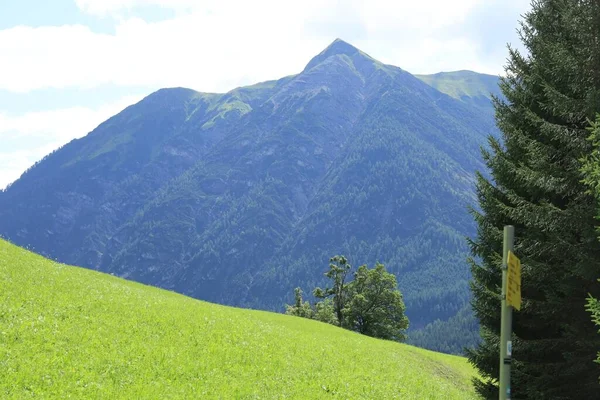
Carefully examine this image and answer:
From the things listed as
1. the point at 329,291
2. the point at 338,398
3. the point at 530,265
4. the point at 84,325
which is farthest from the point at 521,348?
the point at 329,291

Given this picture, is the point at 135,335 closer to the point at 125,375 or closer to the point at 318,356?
the point at 125,375

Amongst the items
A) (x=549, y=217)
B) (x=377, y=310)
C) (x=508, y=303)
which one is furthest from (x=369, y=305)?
A: (x=508, y=303)

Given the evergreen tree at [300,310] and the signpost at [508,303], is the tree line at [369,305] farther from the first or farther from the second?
the signpost at [508,303]

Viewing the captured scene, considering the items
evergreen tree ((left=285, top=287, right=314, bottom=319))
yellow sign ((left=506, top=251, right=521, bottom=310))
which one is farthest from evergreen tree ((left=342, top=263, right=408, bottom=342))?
yellow sign ((left=506, top=251, right=521, bottom=310))

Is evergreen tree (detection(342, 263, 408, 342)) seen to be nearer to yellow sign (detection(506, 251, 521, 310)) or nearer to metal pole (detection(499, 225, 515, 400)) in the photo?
metal pole (detection(499, 225, 515, 400))

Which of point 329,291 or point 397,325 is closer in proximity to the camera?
point 397,325

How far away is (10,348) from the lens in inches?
562

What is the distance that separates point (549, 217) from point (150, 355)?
13442mm

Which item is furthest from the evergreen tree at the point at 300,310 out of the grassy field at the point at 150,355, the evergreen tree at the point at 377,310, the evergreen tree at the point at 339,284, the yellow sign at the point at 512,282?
the yellow sign at the point at 512,282

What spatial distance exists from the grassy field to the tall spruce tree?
4.70m

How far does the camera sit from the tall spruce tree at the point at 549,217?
1581cm

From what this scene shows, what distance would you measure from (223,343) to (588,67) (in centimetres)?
1634

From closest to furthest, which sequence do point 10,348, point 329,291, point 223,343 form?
point 10,348 → point 223,343 → point 329,291

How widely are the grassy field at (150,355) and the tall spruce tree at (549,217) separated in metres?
4.70
